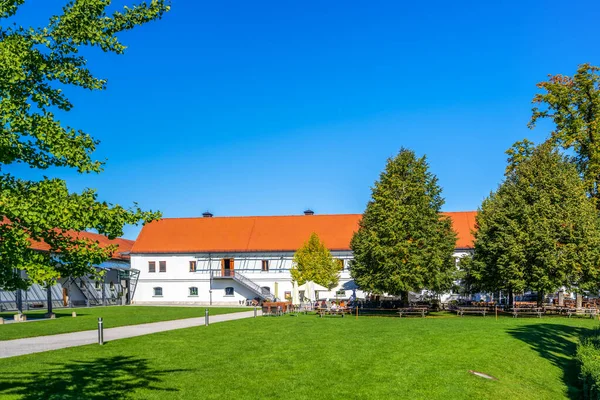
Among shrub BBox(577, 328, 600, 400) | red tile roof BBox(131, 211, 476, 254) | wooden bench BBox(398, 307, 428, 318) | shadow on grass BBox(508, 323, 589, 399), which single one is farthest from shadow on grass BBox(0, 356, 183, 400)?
red tile roof BBox(131, 211, 476, 254)

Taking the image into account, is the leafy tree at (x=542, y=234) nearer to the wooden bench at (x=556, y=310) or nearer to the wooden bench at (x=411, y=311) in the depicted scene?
the wooden bench at (x=556, y=310)

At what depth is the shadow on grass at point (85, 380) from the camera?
10.3 metres

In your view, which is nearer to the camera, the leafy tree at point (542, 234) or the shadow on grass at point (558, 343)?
the shadow on grass at point (558, 343)

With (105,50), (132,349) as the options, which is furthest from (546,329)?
(105,50)

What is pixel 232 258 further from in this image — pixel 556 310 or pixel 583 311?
pixel 583 311

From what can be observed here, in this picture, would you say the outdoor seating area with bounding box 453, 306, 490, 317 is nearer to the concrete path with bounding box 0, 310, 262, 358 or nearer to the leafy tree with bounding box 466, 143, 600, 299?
the leafy tree with bounding box 466, 143, 600, 299

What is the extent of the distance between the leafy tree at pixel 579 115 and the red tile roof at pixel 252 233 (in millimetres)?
18238

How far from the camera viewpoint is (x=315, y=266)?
47625 mm

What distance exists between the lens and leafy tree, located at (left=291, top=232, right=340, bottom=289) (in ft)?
155

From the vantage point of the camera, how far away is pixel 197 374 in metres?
12.6

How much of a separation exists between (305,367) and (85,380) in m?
5.26

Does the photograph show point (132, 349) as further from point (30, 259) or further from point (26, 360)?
point (30, 259)

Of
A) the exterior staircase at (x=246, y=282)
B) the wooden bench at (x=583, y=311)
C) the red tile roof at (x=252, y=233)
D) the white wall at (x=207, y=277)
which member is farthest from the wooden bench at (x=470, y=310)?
the exterior staircase at (x=246, y=282)

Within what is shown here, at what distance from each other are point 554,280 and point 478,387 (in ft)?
69.4
